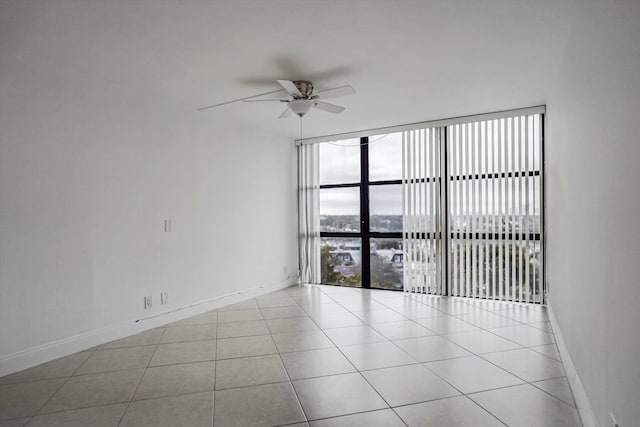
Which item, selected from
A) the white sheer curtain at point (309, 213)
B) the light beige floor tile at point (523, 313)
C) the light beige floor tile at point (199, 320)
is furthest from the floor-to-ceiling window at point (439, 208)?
the light beige floor tile at point (199, 320)

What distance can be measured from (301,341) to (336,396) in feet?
3.91

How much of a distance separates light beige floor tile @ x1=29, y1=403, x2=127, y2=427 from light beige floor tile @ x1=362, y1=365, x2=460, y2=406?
1704 mm

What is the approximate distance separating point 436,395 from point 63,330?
3.18m

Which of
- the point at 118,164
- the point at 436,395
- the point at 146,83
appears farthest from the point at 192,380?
the point at 146,83

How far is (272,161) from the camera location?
20.9 feet

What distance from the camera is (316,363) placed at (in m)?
3.19

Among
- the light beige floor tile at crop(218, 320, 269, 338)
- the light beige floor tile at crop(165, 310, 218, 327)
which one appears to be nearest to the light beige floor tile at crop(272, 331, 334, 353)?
the light beige floor tile at crop(218, 320, 269, 338)

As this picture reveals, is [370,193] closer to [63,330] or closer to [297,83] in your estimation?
[297,83]

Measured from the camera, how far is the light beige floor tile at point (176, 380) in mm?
2695

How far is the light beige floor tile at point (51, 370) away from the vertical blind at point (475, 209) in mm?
4281

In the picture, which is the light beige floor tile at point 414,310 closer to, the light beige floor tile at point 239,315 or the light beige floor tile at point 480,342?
the light beige floor tile at point 480,342

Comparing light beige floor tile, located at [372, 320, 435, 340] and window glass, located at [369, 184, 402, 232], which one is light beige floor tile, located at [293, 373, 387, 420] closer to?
light beige floor tile, located at [372, 320, 435, 340]

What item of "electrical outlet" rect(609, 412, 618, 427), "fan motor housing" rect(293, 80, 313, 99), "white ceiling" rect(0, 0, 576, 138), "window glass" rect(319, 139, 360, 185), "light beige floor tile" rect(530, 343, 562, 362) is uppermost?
"white ceiling" rect(0, 0, 576, 138)

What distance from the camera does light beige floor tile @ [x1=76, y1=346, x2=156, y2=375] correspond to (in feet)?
10.3
